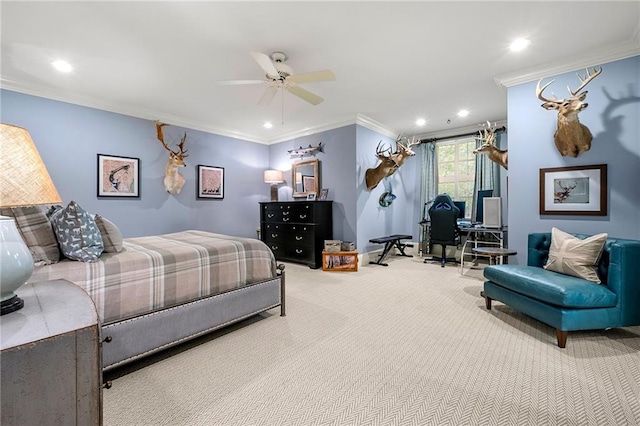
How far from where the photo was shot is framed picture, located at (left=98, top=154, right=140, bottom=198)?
4.09 m

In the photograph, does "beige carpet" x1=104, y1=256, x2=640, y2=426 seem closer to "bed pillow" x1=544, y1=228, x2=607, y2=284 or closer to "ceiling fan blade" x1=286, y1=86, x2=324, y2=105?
"bed pillow" x1=544, y1=228, x2=607, y2=284

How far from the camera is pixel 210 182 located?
5355mm

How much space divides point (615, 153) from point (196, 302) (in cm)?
428

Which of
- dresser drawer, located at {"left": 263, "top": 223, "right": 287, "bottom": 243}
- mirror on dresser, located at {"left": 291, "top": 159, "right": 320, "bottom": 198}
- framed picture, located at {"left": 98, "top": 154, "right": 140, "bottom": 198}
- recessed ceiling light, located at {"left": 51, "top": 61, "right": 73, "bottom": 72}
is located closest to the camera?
recessed ceiling light, located at {"left": 51, "top": 61, "right": 73, "bottom": 72}

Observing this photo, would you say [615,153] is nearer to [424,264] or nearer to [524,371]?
[524,371]

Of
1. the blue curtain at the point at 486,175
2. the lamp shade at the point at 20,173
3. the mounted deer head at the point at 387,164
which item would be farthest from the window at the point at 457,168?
the lamp shade at the point at 20,173

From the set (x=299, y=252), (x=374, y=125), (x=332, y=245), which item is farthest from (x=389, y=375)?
(x=374, y=125)

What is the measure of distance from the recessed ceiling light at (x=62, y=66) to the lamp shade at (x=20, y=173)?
2.85 m

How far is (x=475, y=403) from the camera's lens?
60.9 inches

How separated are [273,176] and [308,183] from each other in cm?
86

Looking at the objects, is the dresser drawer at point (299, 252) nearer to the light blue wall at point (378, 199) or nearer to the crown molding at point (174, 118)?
the light blue wall at point (378, 199)

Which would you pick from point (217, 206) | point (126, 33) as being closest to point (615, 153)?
point (126, 33)

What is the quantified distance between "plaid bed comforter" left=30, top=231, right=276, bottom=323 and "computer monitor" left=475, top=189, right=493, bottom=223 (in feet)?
14.4

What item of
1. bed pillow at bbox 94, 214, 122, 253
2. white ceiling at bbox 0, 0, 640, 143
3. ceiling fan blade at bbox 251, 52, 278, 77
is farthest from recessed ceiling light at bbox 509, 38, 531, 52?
bed pillow at bbox 94, 214, 122, 253
